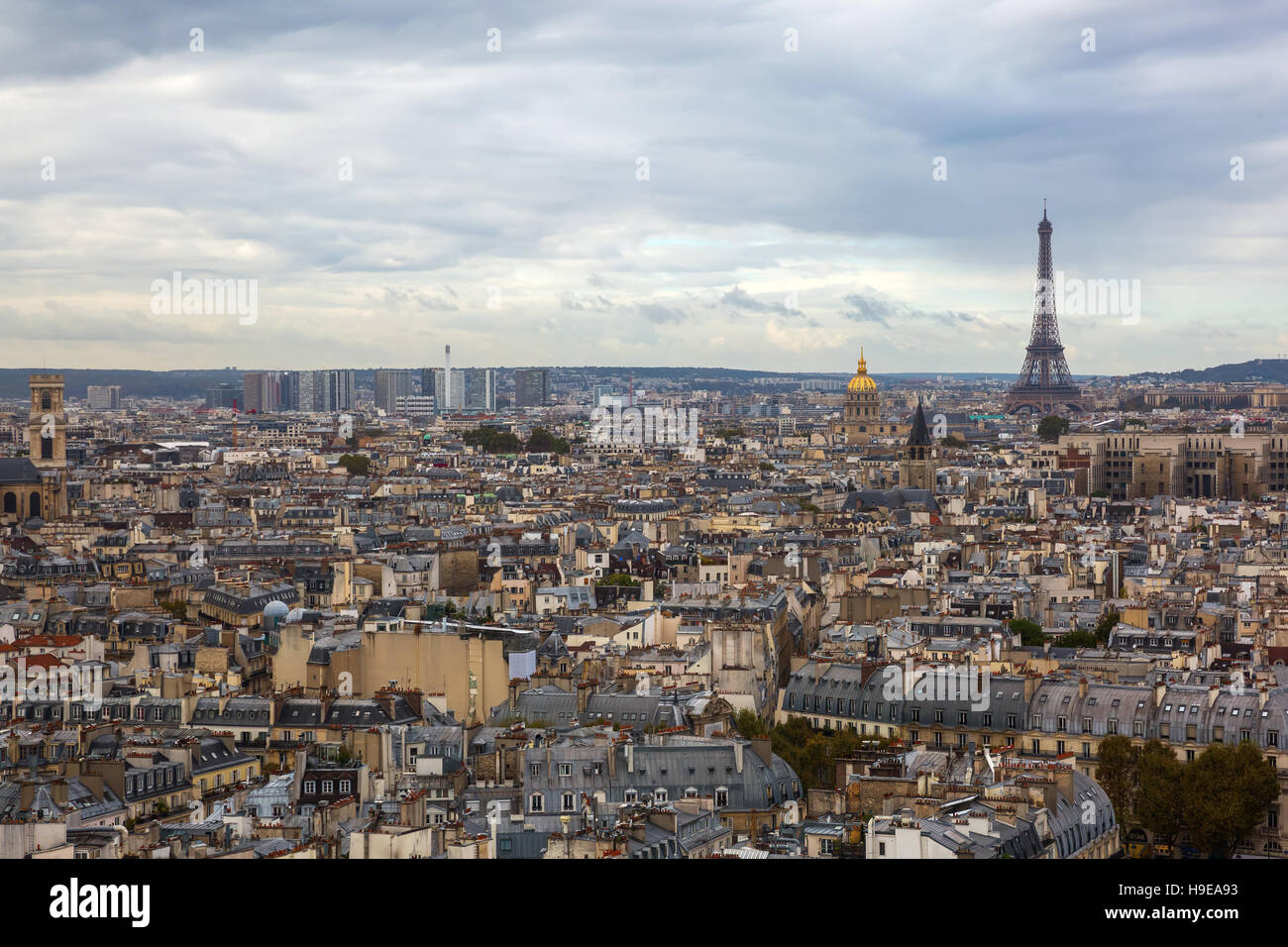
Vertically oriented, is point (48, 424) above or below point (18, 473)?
above

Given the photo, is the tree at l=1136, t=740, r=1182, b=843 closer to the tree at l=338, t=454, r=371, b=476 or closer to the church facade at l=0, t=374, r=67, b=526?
the church facade at l=0, t=374, r=67, b=526

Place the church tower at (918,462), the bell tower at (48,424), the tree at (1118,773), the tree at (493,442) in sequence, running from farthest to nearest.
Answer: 1. the tree at (493,442)
2. the bell tower at (48,424)
3. the church tower at (918,462)
4. the tree at (1118,773)

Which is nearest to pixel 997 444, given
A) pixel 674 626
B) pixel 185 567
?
pixel 185 567

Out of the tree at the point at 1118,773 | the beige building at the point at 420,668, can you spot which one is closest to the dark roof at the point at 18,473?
the beige building at the point at 420,668

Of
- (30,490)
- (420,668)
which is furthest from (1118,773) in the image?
(30,490)

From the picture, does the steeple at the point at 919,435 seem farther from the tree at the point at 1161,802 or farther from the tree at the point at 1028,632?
the tree at the point at 1161,802

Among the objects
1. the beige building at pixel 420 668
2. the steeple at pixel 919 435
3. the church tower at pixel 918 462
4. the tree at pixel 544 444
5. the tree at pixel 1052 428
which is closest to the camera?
the beige building at pixel 420 668

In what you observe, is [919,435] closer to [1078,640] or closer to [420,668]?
[1078,640]

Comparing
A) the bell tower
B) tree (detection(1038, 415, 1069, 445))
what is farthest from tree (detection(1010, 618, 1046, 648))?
tree (detection(1038, 415, 1069, 445))
